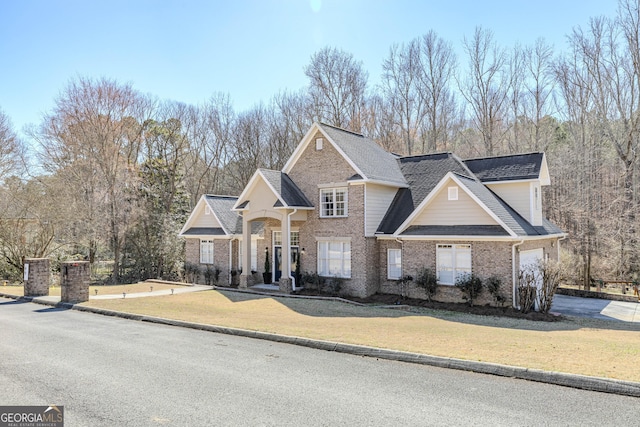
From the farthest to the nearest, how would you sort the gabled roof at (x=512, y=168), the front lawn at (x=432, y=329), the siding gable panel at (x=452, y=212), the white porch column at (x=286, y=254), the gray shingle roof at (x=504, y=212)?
1. the white porch column at (x=286, y=254)
2. the gabled roof at (x=512, y=168)
3. the siding gable panel at (x=452, y=212)
4. the gray shingle roof at (x=504, y=212)
5. the front lawn at (x=432, y=329)

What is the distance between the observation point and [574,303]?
2025 cm

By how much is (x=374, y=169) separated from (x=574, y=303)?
1163 centimetres

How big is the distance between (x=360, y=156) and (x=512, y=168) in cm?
771

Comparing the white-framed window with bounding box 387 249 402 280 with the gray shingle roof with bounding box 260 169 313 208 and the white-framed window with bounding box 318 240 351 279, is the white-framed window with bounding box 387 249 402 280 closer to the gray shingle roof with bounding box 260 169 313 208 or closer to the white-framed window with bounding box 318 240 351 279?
the white-framed window with bounding box 318 240 351 279

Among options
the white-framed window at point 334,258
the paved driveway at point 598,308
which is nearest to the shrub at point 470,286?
the paved driveway at point 598,308

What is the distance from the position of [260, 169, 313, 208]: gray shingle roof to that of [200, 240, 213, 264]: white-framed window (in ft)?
24.4

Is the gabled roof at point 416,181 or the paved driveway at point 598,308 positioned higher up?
the gabled roof at point 416,181

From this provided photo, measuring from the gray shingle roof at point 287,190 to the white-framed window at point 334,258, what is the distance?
7.97 feet

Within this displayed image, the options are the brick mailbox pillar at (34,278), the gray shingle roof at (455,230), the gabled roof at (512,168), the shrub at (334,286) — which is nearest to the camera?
the gray shingle roof at (455,230)

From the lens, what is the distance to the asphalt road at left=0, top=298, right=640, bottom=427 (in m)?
5.61

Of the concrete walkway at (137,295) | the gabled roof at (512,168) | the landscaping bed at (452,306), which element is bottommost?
the landscaping bed at (452,306)

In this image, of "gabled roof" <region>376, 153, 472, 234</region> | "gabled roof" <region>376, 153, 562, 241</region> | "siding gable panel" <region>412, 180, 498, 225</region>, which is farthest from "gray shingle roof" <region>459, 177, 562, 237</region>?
"gabled roof" <region>376, 153, 472, 234</region>

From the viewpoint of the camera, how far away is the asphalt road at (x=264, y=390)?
561cm

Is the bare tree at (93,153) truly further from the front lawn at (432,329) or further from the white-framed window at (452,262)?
the white-framed window at (452,262)
